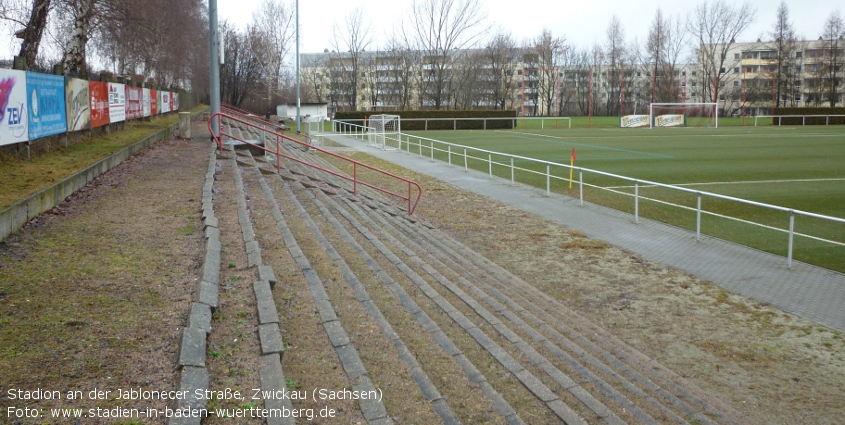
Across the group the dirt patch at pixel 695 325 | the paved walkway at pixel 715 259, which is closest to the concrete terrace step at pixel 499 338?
the dirt patch at pixel 695 325

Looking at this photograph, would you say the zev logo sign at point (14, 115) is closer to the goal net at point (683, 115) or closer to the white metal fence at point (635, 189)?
the white metal fence at point (635, 189)

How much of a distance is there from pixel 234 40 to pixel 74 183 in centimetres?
6754

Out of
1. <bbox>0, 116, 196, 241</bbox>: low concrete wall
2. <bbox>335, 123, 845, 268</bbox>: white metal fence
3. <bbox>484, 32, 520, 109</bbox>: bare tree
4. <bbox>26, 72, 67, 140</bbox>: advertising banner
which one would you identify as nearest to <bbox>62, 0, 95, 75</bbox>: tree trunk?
<bbox>26, 72, 67, 140</bbox>: advertising banner

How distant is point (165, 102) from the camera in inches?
1439

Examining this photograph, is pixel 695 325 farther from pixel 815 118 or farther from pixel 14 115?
pixel 815 118

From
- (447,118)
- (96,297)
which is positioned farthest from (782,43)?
(96,297)

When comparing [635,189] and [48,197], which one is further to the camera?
[635,189]

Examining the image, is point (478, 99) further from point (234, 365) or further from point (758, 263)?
point (234, 365)

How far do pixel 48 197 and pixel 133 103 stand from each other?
17.3 meters

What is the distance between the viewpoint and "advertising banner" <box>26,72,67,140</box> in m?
12.8

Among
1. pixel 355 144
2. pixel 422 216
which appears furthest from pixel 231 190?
pixel 355 144

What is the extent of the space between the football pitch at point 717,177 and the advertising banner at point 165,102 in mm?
12867

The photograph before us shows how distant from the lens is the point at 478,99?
93.5m

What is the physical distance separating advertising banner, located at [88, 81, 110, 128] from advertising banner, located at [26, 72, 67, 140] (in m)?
2.91
